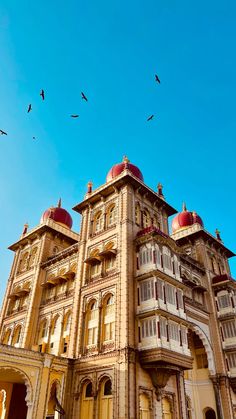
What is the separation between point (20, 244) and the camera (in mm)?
43219

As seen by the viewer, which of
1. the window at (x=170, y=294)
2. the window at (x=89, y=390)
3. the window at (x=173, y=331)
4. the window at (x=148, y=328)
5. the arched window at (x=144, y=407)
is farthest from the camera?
the window at (x=170, y=294)

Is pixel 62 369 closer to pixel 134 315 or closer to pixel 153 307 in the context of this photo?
pixel 134 315

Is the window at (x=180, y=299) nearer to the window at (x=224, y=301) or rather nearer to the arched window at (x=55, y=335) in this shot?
the window at (x=224, y=301)

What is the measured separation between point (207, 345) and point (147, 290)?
1120 cm

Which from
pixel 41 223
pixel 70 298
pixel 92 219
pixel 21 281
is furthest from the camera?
pixel 41 223

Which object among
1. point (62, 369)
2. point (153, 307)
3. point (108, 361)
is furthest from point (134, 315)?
point (62, 369)

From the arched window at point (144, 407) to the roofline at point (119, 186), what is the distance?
1793 centimetres

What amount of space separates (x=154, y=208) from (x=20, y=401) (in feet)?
67.6

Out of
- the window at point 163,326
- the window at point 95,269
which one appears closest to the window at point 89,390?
→ the window at point 163,326

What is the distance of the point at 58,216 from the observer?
43.2 m

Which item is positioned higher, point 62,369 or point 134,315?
point 134,315

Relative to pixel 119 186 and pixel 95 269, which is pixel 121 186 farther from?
pixel 95 269

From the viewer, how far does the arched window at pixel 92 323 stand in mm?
26864

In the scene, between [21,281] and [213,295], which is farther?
[21,281]
